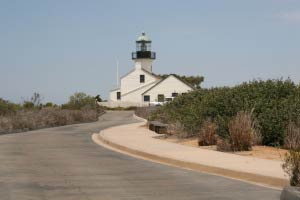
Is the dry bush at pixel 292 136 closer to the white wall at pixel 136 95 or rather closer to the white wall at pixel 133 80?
the white wall at pixel 136 95

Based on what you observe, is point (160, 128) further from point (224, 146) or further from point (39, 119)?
point (39, 119)

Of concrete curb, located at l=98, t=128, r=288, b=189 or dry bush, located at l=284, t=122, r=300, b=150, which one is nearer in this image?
concrete curb, located at l=98, t=128, r=288, b=189

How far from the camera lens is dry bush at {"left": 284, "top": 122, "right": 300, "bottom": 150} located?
1989 centimetres

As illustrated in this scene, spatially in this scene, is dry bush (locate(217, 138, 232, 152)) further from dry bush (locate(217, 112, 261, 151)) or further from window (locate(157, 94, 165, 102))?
window (locate(157, 94, 165, 102))

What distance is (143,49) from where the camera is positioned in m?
91.9

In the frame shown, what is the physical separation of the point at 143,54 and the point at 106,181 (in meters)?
78.1

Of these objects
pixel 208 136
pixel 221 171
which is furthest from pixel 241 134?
pixel 221 171

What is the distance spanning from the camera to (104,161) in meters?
18.6

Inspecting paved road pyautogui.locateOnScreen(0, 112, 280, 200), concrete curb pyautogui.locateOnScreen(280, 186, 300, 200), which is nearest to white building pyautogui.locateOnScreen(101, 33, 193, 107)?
paved road pyautogui.locateOnScreen(0, 112, 280, 200)

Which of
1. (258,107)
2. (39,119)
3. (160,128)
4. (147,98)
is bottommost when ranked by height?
(160,128)

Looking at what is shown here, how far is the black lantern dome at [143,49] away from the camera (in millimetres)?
91438

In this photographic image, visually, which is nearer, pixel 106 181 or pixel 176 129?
pixel 106 181

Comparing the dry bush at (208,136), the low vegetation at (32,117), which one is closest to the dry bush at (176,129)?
the dry bush at (208,136)

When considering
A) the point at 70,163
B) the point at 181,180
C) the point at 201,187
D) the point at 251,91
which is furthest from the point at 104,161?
the point at 251,91
